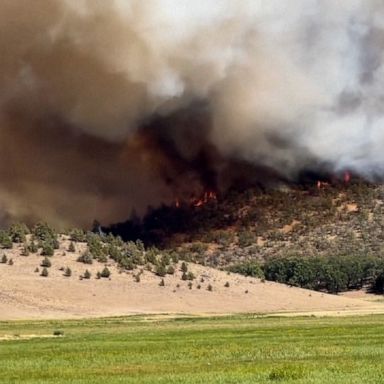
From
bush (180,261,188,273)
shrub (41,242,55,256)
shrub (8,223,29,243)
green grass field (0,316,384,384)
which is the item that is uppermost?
shrub (8,223,29,243)

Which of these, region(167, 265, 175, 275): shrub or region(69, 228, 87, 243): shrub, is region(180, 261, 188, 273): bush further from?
region(69, 228, 87, 243): shrub

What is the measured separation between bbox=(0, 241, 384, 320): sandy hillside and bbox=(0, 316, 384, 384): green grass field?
1724 inches

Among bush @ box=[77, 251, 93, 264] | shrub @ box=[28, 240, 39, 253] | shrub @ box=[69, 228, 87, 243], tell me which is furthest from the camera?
shrub @ box=[69, 228, 87, 243]

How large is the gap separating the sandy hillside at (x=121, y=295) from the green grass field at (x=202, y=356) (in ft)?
144

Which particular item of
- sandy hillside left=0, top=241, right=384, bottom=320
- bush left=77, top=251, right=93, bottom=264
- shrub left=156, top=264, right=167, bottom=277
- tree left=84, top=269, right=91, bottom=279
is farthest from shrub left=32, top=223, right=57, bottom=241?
shrub left=156, top=264, right=167, bottom=277

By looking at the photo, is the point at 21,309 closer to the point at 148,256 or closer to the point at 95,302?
the point at 95,302

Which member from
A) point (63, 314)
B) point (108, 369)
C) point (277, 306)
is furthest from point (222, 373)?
point (277, 306)

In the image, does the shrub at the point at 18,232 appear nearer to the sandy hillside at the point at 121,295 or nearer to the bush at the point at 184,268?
the sandy hillside at the point at 121,295

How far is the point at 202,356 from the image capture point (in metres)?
52.2

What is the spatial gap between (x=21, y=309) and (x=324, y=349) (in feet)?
238

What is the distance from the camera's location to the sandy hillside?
409 feet

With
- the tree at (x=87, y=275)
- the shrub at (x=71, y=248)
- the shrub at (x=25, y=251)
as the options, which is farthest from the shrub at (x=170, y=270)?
the shrub at (x=25, y=251)

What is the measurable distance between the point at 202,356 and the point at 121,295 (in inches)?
3241

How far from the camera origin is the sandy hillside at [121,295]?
125 meters
